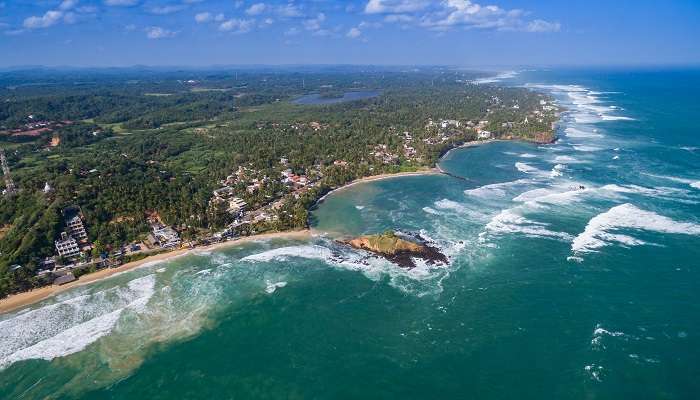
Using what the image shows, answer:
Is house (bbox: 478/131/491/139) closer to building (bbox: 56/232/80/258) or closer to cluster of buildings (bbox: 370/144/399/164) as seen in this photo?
cluster of buildings (bbox: 370/144/399/164)

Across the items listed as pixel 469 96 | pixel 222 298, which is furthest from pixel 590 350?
pixel 469 96

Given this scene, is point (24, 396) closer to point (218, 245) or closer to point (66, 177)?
point (218, 245)

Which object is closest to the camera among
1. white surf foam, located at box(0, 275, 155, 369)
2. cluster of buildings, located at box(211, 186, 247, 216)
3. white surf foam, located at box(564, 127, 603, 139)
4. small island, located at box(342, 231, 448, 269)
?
white surf foam, located at box(0, 275, 155, 369)

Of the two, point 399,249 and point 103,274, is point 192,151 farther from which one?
point 399,249

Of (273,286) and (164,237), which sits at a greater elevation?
(164,237)

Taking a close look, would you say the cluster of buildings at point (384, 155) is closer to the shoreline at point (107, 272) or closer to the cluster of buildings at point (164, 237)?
the shoreline at point (107, 272)

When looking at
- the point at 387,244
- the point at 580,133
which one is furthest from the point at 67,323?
the point at 580,133

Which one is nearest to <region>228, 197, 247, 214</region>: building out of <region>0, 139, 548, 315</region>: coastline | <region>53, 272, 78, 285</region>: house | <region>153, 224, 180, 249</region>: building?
<region>0, 139, 548, 315</region>: coastline
